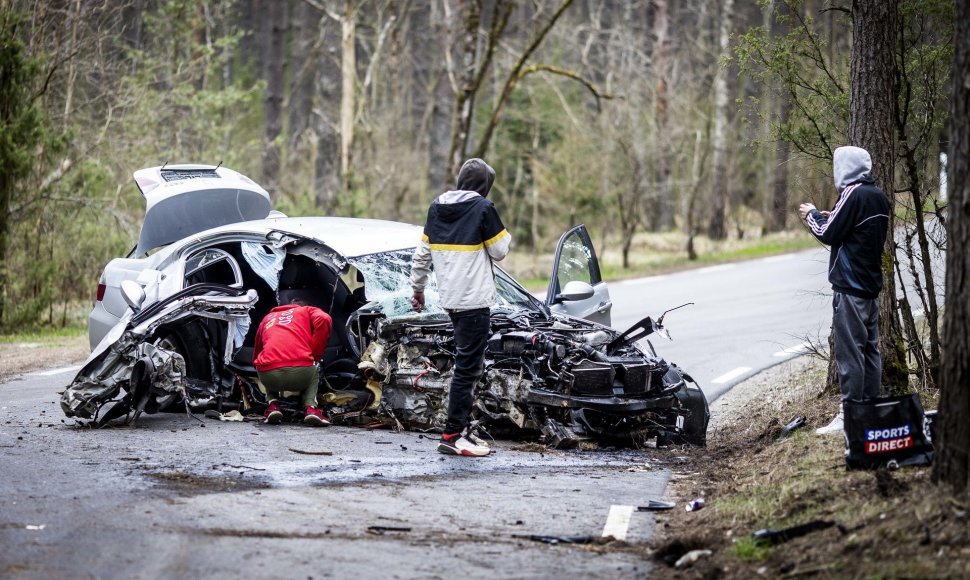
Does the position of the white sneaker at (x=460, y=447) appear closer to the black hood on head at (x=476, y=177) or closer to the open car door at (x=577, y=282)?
the black hood on head at (x=476, y=177)

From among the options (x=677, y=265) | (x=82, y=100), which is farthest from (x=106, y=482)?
(x=677, y=265)

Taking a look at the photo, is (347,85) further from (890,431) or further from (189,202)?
(890,431)

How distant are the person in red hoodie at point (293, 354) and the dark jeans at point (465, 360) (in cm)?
146

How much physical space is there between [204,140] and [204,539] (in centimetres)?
2142

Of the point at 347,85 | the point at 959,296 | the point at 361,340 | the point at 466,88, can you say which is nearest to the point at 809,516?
the point at 959,296

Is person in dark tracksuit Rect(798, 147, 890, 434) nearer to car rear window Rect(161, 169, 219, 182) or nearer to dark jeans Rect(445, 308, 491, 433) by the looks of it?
dark jeans Rect(445, 308, 491, 433)

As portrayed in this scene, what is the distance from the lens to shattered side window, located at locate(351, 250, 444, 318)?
8.96 metres

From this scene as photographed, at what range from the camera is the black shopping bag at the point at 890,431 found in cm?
606

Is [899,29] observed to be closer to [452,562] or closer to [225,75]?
[452,562]

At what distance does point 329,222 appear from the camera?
10.1 metres

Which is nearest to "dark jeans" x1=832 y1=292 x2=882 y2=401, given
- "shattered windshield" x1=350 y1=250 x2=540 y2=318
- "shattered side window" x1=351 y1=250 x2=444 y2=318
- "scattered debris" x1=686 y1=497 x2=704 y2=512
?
"scattered debris" x1=686 y1=497 x2=704 y2=512

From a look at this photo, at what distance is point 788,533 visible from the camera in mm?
5305

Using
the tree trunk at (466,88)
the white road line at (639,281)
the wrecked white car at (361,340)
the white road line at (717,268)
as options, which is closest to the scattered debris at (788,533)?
the wrecked white car at (361,340)

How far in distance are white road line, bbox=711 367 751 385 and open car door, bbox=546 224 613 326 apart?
220 centimetres
